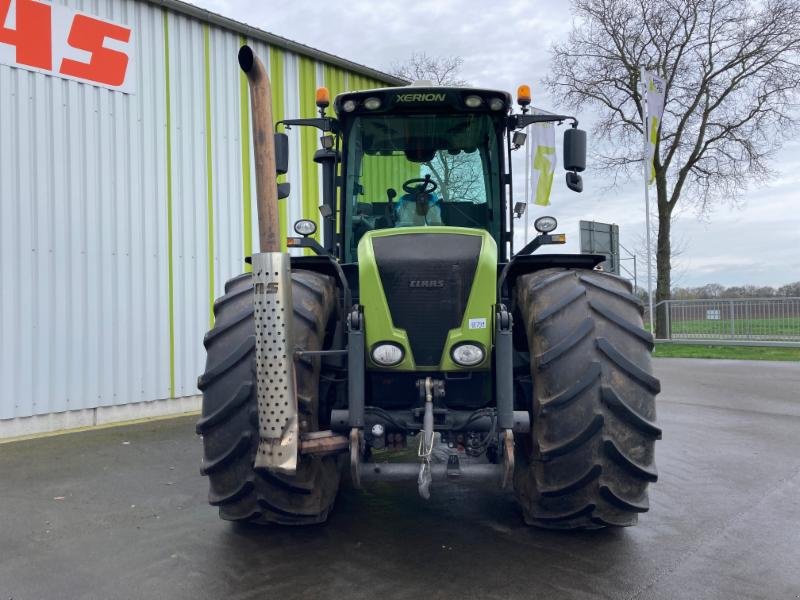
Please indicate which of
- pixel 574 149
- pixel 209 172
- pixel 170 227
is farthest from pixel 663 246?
pixel 574 149

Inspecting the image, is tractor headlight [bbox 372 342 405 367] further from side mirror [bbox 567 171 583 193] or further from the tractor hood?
side mirror [bbox 567 171 583 193]

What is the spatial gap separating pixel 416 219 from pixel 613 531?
2169 millimetres

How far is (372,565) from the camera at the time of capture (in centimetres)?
316

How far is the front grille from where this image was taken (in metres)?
3.24

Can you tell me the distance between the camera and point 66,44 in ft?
22.6

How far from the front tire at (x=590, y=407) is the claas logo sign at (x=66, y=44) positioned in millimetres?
6093

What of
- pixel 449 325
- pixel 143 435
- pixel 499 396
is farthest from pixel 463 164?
pixel 143 435

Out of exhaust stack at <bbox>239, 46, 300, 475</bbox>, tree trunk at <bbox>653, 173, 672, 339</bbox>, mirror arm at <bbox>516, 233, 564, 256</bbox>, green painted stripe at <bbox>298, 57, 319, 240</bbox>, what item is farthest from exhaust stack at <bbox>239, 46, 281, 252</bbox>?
tree trunk at <bbox>653, 173, 672, 339</bbox>

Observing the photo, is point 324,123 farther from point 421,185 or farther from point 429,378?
point 429,378

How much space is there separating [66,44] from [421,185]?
5.02 m

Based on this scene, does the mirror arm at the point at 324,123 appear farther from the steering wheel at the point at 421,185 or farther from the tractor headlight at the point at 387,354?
the tractor headlight at the point at 387,354

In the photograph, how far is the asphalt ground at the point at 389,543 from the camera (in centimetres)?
294

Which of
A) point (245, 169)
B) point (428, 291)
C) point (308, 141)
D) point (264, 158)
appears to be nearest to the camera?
point (264, 158)

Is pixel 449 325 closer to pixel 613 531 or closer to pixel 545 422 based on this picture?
pixel 545 422
